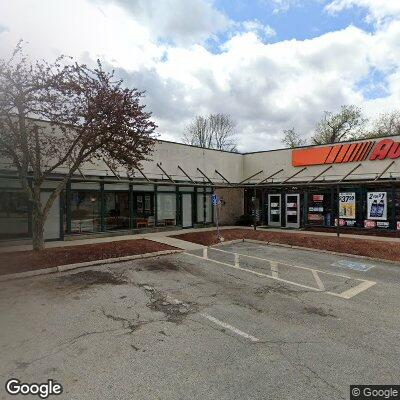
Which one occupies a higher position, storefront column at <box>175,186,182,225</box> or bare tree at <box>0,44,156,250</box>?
bare tree at <box>0,44,156,250</box>

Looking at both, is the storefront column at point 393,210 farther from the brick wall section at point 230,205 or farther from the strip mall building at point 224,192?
the brick wall section at point 230,205

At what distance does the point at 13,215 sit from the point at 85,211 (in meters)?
3.30

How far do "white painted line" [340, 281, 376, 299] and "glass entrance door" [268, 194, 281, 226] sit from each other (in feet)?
44.9

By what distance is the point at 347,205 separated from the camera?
63.4 feet

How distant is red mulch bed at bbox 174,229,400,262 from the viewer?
12611mm

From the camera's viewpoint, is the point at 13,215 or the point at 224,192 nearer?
the point at 13,215

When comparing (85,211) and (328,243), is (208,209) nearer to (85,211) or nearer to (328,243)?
(85,211)

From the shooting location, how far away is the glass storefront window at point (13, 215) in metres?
13.6

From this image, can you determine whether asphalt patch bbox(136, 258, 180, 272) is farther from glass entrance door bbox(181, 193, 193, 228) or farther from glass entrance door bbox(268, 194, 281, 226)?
glass entrance door bbox(268, 194, 281, 226)

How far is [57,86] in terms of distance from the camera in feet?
36.2

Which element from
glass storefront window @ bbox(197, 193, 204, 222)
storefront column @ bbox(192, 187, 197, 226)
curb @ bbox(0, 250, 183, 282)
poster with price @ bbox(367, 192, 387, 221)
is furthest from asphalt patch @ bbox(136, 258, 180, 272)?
poster with price @ bbox(367, 192, 387, 221)

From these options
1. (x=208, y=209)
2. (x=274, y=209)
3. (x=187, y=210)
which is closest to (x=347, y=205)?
(x=274, y=209)

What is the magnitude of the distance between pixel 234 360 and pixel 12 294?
18.7 feet

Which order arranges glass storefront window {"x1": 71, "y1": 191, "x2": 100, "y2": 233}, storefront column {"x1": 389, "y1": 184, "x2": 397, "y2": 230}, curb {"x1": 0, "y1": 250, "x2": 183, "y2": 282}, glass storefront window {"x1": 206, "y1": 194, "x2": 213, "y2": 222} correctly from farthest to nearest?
glass storefront window {"x1": 206, "y1": 194, "x2": 213, "y2": 222} < storefront column {"x1": 389, "y1": 184, "x2": 397, "y2": 230} < glass storefront window {"x1": 71, "y1": 191, "x2": 100, "y2": 233} < curb {"x1": 0, "y1": 250, "x2": 183, "y2": 282}
